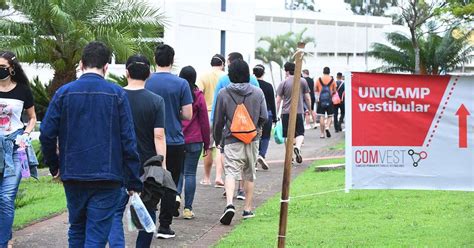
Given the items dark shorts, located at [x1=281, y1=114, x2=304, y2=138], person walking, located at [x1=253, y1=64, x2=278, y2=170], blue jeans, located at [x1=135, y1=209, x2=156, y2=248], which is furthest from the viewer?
dark shorts, located at [x1=281, y1=114, x2=304, y2=138]

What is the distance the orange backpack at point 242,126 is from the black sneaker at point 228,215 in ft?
2.36

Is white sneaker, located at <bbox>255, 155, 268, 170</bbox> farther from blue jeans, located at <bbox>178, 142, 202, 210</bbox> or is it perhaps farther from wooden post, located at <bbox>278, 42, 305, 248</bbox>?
wooden post, located at <bbox>278, 42, 305, 248</bbox>

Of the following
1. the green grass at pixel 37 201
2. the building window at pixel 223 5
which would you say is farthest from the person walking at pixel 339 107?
the green grass at pixel 37 201

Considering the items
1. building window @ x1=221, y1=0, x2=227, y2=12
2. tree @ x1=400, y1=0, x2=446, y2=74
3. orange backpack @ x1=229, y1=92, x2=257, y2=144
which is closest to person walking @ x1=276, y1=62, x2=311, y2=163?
orange backpack @ x1=229, y1=92, x2=257, y2=144

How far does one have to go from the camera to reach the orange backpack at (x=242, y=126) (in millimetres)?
10086

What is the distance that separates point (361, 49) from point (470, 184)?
222 feet

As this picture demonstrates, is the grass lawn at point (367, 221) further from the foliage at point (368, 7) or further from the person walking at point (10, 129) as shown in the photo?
the foliage at point (368, 7)

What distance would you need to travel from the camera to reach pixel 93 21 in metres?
16.6

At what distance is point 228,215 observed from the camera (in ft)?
33.1

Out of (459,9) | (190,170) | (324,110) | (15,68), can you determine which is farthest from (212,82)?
(324,110)

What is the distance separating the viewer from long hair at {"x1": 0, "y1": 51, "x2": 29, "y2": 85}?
837cm

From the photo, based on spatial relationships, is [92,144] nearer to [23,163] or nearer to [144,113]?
[144,113]

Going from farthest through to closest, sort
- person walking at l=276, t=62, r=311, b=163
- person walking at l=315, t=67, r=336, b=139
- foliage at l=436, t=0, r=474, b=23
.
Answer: person walking at l=315, t=67, r=336, b=139, foliage at l=436, t=0, r=474, b=23, person walking at l=276, t=62, r=311, b=163

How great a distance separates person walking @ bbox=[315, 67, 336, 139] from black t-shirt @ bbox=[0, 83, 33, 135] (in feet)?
53.9
